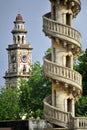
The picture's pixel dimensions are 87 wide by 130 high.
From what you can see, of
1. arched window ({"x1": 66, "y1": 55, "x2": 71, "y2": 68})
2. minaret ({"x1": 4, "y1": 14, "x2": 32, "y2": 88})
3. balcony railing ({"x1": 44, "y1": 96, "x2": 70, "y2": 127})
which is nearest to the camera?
balcony railing ({"x1": 44, "y1": 96, "x2": 70, "y2": 127})

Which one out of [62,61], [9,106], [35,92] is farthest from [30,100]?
[62,61]

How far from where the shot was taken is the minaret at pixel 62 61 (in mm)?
50438

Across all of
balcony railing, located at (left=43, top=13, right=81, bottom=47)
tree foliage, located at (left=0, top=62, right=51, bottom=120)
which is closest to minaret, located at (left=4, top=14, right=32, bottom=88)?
tree foliage, located at (left=0, top=62, right=51, bottom=120)

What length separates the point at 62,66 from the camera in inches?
1987

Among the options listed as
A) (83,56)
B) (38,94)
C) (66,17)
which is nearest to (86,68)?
(83,56)

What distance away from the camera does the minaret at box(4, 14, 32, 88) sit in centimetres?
18175

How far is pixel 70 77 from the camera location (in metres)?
50.8

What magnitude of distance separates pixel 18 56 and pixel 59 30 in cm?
13747

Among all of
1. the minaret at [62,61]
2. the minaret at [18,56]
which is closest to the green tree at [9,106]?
the minaret at [62,61]

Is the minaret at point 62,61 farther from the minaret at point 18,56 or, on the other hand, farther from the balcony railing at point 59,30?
Answer: the minaret at point 18,56

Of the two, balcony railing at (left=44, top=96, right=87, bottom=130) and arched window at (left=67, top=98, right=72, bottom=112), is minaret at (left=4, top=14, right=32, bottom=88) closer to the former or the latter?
arched window at (left=67, top=98, right=72, bottom=112)

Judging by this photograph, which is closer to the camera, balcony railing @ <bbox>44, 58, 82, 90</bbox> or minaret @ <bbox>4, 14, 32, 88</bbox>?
balcony railing @ <bbox>44, 58, 82, 90</bbox>

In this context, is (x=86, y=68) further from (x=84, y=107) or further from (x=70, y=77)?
(x=70, y=77)

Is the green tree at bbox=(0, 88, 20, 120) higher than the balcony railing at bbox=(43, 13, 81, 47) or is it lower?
lower
